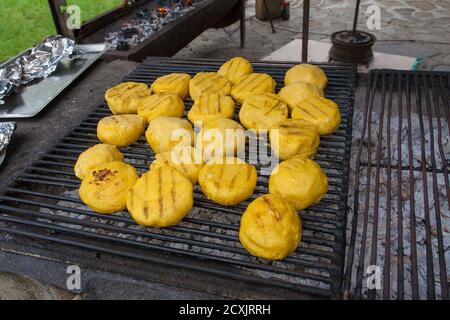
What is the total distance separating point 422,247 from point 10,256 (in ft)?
8.65

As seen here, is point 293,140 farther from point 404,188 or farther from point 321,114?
point 404,188

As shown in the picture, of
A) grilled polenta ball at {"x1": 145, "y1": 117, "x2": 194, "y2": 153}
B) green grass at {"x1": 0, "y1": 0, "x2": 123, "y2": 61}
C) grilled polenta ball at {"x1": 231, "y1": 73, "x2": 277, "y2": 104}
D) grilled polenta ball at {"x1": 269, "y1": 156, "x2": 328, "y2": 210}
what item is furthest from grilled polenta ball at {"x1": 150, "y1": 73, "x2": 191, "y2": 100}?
green grass at {"x1": 0, "y1": 0, "x2": 123, "y2": 61}

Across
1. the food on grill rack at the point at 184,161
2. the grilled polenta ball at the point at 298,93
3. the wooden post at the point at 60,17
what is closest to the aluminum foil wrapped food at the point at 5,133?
the food on grill rack at the point at 184,161

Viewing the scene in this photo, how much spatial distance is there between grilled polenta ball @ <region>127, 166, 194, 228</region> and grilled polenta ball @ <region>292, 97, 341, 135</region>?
0.99m

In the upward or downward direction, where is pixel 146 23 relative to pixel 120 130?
downward

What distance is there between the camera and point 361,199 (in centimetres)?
288

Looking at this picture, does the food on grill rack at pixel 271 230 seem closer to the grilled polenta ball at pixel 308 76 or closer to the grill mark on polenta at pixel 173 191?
the grill mark on polenta at pixel 173 191

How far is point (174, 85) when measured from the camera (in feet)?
10.0

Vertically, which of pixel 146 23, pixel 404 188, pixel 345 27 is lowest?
pixel 345 27

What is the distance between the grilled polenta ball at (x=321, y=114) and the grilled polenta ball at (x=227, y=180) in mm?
607

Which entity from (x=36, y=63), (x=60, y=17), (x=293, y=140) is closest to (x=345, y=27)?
(x=60, y=17)

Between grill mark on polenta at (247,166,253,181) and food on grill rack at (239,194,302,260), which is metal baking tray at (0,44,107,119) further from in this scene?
food on grill rack at (239,194,302,260)

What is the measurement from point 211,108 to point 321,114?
81 centimetres
